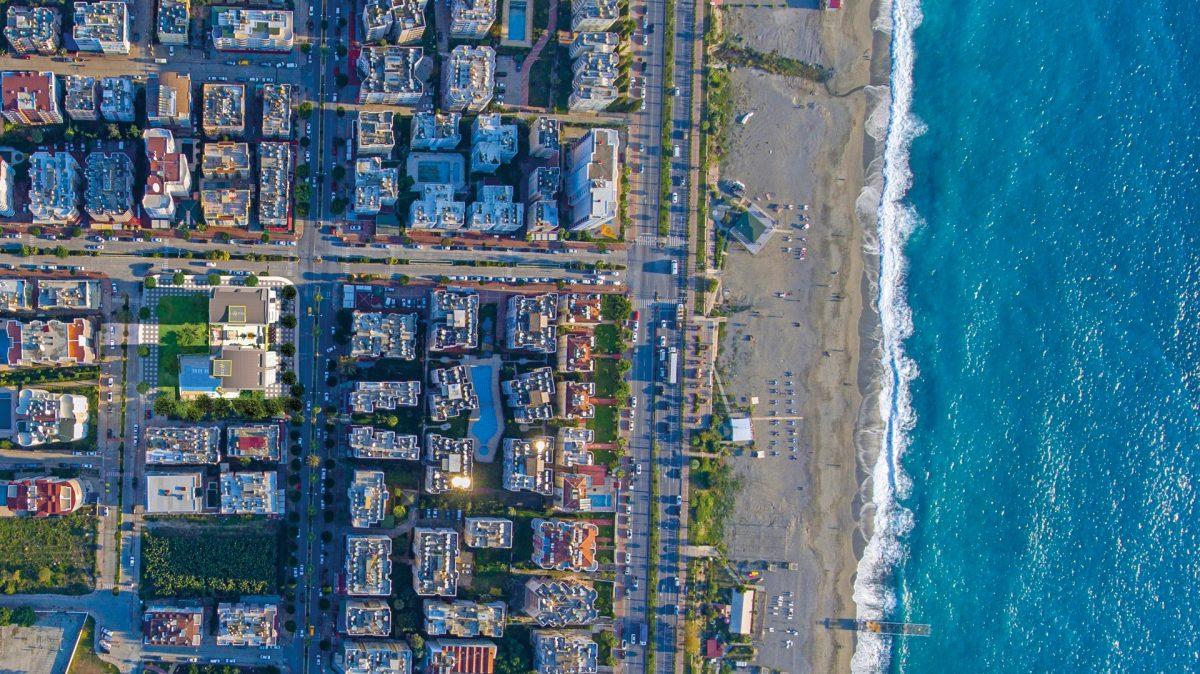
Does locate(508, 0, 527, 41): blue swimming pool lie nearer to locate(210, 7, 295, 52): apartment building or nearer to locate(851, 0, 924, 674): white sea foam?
locate(210, 7, 295, 52): apartment building

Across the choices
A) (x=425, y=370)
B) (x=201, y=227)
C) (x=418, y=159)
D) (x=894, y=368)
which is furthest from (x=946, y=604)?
(x=201, y=227)

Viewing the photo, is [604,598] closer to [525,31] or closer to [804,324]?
[804,324]

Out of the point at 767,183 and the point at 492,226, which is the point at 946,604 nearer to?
the point at 767,183

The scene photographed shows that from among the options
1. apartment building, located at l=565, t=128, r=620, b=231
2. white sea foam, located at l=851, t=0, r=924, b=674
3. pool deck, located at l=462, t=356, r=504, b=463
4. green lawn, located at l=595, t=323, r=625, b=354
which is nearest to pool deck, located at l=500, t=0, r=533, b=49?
apartment building, located at l=565, t=128, r=620, b=231

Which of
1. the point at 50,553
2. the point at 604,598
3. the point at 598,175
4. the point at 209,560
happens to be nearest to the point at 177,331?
the point at 209,560

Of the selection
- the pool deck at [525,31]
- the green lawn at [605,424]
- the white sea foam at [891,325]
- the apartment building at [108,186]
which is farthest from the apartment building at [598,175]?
the apartment building at [108,186]

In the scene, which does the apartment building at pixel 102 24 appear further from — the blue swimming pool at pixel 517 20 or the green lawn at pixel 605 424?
the green lawn at pixel 605 424

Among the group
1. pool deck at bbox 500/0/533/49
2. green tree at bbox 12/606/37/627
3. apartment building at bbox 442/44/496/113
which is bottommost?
green tree at bbox 12/606/37/627
